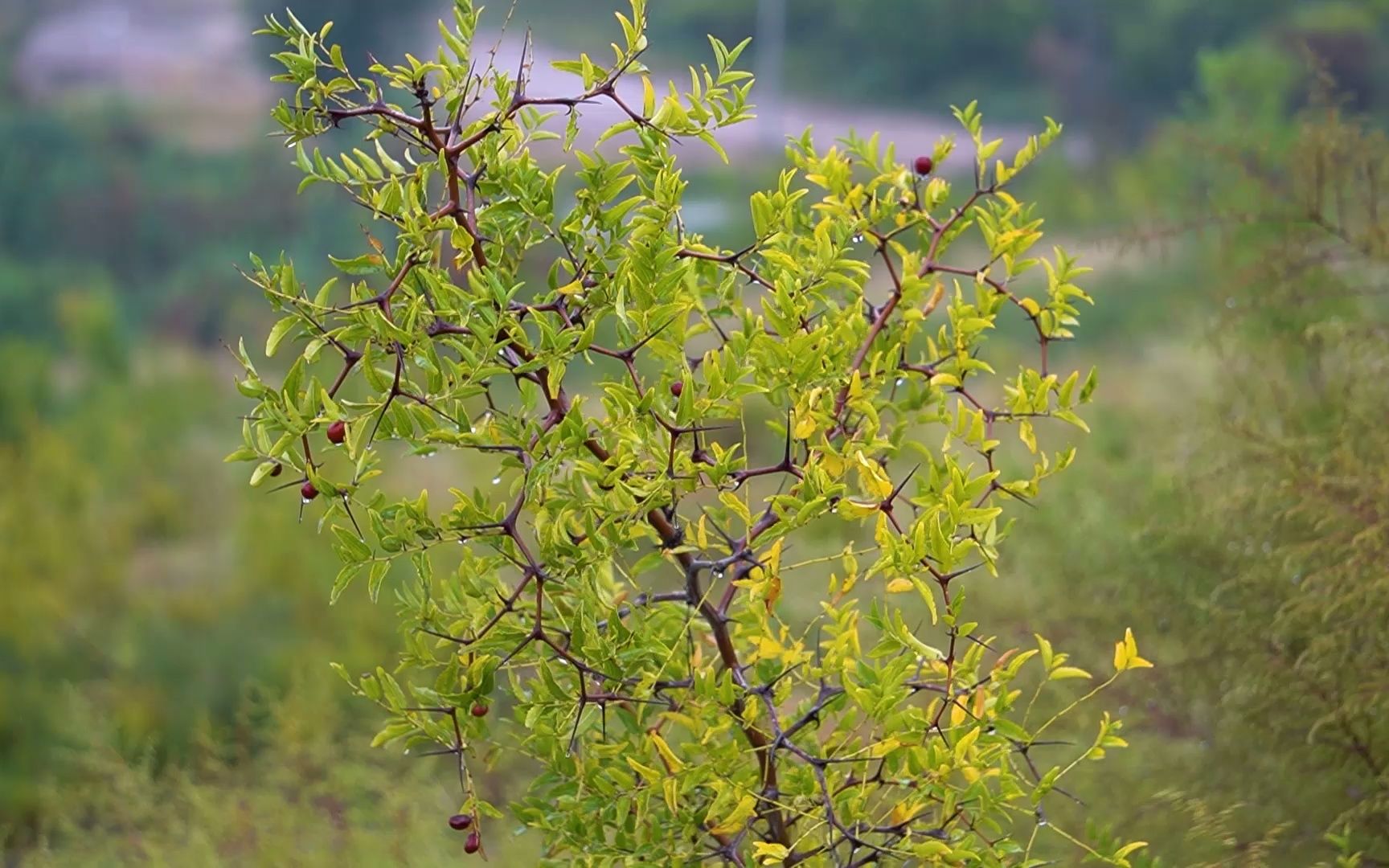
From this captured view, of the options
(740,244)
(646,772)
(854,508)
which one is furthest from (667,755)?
(740,244)

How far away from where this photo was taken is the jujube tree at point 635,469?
110 centimetres

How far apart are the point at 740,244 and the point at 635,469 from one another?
5.40 meters

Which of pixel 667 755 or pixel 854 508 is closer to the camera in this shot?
pixel 854 508

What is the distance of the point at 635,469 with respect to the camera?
1173mm

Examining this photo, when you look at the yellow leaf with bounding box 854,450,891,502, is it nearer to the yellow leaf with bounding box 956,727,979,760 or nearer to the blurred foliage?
the yellow leaf with bounding box 956,727,979,760

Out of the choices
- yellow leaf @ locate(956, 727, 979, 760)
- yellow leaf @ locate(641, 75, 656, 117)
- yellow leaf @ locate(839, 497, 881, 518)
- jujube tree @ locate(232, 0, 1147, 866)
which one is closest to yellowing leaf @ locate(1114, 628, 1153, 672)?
jujube tree @ locate(232, 0, 1147, 866)

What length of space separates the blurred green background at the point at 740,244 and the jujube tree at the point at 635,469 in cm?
65

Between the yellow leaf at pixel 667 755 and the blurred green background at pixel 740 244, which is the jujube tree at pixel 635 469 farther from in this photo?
the blurred green background at pixel 740 244

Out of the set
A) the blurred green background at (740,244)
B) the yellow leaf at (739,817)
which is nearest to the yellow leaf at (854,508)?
the yellow leaf at (739,817)

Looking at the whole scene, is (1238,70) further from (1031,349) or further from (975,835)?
(975,835)

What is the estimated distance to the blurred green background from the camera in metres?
2.15

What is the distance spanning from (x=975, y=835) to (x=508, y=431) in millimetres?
535

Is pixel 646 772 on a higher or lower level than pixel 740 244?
lower

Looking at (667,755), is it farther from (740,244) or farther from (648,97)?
(740,244)
